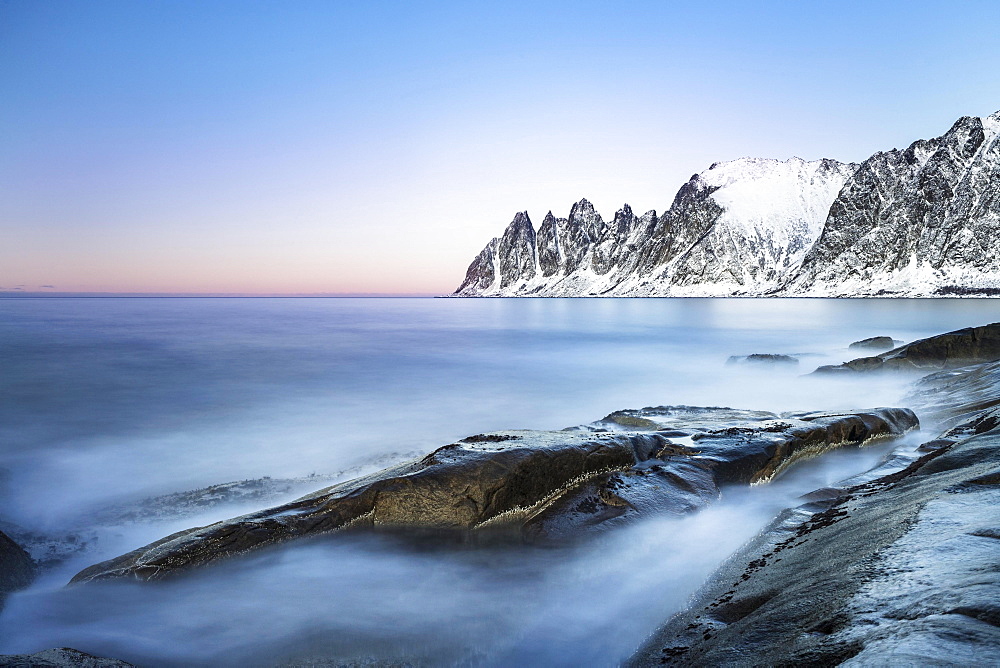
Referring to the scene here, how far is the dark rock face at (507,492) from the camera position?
6.23m

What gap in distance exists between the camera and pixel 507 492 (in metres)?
6.71

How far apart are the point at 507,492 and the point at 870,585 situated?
4.08m

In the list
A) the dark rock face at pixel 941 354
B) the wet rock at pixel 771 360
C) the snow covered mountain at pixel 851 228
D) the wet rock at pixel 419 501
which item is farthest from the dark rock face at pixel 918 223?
the wet rock at pixel 419 501

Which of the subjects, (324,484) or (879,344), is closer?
(324,484)

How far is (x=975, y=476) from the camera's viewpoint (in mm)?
4621

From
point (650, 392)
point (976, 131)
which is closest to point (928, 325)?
point (650, 392)

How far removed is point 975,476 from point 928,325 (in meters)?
52.0

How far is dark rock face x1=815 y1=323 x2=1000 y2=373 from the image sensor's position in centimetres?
1786

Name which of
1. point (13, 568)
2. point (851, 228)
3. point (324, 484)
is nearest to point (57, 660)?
point (13, 568)

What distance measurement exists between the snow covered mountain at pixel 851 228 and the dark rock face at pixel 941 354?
117 meters

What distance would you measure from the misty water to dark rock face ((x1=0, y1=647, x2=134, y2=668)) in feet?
2.58

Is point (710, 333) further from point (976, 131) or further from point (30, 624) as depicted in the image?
point (976, 131)

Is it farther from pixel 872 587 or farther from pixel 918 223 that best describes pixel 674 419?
pixel 918 223

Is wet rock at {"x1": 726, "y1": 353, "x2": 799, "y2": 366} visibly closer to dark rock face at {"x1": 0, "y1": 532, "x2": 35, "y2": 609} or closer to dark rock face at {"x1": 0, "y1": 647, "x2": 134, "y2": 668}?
dark rock face at {"x1": 0, "y1": 532, "x2": 35, "y2": 609}
